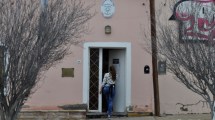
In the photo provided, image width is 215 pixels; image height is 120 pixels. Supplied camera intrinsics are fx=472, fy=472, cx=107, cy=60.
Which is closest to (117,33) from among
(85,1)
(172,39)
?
(85,1)

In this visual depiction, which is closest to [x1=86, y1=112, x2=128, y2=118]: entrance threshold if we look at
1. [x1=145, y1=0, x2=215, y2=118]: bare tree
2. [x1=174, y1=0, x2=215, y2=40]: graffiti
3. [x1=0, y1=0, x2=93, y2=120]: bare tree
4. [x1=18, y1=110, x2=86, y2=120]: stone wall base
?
[x1=18, y1=110, x2=86, y2=120]: stone wall base

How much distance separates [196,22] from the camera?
1143 centimetres

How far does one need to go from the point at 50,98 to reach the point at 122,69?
263 cm

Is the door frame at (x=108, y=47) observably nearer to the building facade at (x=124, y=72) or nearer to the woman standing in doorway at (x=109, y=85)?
the building facade at (x=124, y=72)

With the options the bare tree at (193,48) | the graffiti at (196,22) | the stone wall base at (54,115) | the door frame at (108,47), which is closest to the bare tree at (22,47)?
the bare tree at (193,48)

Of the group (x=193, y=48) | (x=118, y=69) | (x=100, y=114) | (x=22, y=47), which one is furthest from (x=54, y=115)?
(x=22, y=47)

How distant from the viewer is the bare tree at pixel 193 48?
10.4 m

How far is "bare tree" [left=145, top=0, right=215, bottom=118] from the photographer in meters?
10.4

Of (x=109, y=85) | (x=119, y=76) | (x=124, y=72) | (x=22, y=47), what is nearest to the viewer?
(x=22, y=47)

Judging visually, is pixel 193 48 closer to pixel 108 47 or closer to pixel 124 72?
pixel 108 47

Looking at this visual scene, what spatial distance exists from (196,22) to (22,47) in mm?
4722

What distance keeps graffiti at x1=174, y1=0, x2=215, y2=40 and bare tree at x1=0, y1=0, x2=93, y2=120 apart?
3.45 metres

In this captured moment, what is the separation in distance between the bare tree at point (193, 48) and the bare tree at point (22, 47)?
120 inches

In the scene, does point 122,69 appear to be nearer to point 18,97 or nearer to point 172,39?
point 172,39
